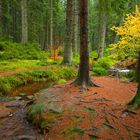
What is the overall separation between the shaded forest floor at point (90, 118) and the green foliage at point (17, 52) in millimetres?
11414

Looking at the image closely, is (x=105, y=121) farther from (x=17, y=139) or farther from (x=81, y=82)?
(x=81, y=82)

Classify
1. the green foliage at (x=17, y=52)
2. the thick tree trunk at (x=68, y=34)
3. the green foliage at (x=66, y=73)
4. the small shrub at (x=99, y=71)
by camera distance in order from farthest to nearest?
the green foliage at (x=17, y=52) → the small shrub at (x=99, y=71) → the thick tree trunk at (x=68, y=34) → the green foliage at (x=66, y=73)

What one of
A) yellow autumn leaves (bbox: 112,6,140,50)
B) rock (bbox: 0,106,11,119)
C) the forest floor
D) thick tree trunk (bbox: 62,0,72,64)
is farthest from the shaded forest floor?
thick tree trunk (bbox: 62,0,72,64)

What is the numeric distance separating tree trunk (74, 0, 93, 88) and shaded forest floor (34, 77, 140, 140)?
136cm

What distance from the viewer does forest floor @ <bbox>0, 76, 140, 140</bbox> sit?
6.57 m

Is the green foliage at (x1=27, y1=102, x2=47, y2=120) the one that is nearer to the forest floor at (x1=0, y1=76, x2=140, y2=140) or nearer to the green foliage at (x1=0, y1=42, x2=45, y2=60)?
the forest floor at (x1=0, y1=76, x2=140, y2=140)

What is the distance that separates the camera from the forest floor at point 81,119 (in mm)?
6574

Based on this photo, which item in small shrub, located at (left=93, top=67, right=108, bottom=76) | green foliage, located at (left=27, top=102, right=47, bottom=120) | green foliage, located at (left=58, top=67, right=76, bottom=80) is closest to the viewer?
green foliage, located at (left=27, top=102, right=47, bottom=120)

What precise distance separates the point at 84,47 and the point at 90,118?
Result: 3883 mm

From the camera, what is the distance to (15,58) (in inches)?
793

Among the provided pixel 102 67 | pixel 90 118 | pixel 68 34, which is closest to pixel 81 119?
pixel 90 118

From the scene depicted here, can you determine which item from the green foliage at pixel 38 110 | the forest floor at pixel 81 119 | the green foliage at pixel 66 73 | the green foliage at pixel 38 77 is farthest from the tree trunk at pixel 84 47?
the green foliage at pixel 66 73

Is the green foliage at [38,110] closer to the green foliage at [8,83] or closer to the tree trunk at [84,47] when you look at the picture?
the tree trunk at [84,47]

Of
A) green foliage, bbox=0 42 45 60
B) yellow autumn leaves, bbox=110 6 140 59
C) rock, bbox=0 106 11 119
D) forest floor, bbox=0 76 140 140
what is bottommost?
rock, bbox=0 106 11 119
